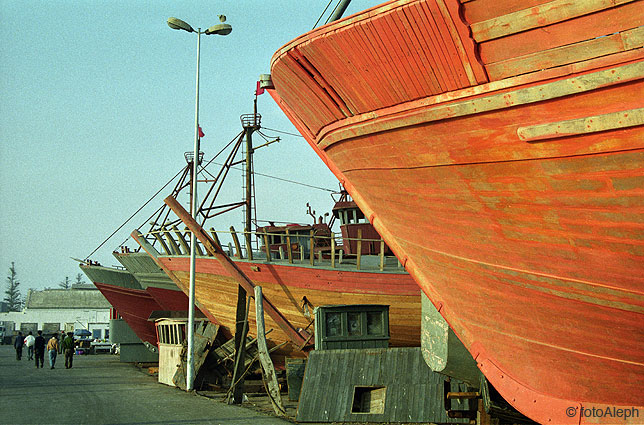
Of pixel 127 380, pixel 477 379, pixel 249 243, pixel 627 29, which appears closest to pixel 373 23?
pixel 627 29

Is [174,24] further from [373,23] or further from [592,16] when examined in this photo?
[592,16]

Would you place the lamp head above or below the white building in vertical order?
above

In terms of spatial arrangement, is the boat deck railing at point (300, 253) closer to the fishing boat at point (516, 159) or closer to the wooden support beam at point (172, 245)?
the wooden support beam at point (172, 245)

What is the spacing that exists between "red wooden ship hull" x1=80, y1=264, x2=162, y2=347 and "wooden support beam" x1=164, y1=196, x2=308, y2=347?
1175cm

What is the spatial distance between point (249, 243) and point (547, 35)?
45.2ft

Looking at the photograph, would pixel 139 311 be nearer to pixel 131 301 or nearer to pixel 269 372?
pixel 131 301

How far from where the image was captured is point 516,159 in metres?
4.63

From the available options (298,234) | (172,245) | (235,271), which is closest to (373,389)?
(235,271)

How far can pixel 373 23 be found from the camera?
4.80 metres

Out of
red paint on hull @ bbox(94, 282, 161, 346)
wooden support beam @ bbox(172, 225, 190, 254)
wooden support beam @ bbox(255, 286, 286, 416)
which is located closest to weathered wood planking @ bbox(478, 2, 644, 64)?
wooden support beam @ bbox(255, 286, 286, 416)

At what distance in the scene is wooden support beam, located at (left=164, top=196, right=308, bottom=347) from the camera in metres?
14.5

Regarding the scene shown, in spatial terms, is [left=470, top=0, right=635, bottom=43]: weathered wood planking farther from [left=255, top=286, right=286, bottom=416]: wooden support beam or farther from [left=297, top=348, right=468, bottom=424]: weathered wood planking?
[left=255, top=286, right=286, bottom=416]: wooden support beam

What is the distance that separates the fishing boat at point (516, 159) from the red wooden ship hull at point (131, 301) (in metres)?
22.1

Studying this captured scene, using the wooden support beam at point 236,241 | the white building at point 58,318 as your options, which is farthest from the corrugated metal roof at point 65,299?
the wooden support beam at point 236,241
